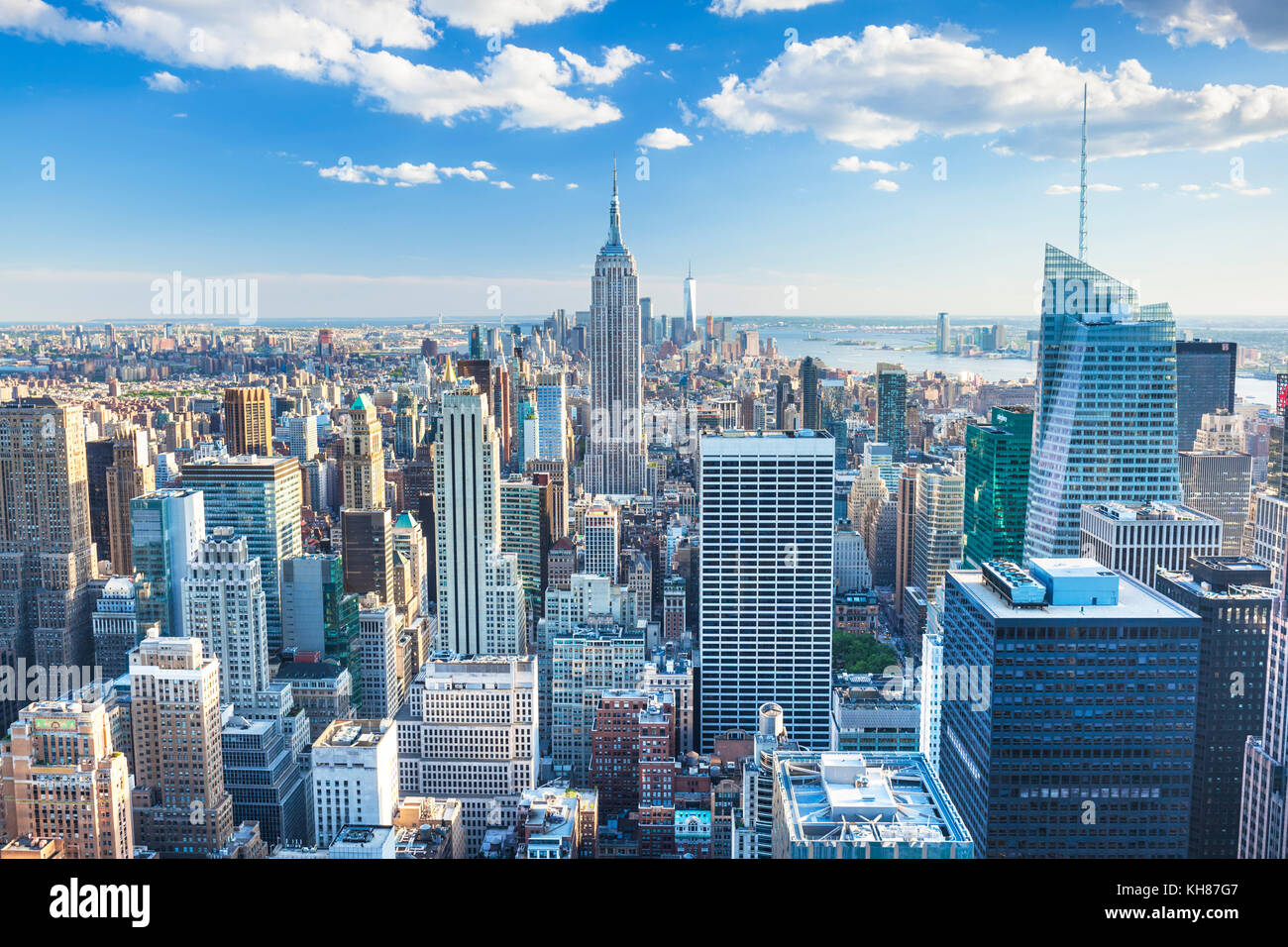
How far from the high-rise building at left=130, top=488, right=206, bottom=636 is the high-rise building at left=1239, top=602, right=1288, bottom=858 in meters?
A: 10.9

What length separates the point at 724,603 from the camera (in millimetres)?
12430

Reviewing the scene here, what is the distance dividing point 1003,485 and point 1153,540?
3868 mm

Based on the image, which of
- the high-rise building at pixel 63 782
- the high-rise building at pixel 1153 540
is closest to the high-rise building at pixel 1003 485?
the high-rise building at pixel 1153 540

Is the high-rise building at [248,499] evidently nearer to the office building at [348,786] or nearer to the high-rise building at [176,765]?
the high-rise building at [176,765]

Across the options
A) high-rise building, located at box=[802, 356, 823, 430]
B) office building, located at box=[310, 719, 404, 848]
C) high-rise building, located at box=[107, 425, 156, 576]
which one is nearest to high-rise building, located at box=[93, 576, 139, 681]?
high-rise building, located at box=[107, 425, 156, 576]

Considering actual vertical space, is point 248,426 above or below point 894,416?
below

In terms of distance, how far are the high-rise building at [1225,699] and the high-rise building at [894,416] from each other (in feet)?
28.7

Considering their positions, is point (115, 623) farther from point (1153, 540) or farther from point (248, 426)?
point (1153, 540)

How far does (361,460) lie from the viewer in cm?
1638

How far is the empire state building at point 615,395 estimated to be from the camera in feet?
69.6

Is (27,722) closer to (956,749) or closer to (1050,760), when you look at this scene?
(956,749)

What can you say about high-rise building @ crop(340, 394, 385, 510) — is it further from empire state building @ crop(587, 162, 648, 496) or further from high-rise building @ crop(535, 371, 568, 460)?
empire state building @ crop(587, 162, 648, 496)

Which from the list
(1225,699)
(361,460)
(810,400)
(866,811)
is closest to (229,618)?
(361,460)
